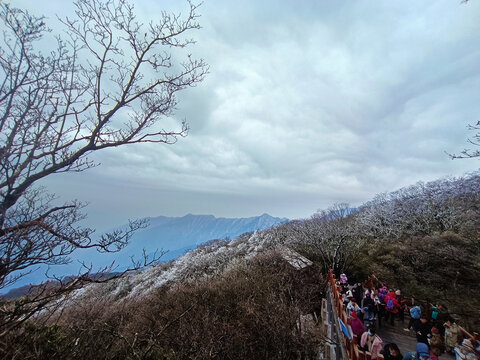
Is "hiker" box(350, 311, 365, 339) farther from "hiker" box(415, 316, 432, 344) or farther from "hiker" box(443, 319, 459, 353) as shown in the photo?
"hiker" box(443, 319, 459, 353)

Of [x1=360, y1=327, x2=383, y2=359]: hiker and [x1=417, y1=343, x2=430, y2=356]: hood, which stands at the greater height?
[x1=417, y1=343, x2=430, y2=356]: hood

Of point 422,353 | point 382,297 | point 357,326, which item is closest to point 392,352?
point 422,353

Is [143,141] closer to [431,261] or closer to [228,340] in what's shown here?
[228,340]

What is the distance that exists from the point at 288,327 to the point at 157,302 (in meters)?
12.1

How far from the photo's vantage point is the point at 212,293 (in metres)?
17.3

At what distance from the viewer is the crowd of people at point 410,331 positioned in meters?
7.31

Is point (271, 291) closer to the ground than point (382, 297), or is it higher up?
closer to the ground

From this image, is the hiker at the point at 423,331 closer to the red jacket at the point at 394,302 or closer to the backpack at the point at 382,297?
the red jacket at the point at 394,302

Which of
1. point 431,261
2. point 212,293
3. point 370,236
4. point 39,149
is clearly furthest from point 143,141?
point 370,236

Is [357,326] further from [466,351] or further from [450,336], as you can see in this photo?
[450,336]

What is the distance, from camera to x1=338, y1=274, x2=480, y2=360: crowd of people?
731 centimetres

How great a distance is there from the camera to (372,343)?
786cm

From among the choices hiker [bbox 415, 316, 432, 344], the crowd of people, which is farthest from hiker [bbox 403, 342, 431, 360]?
hiker [bbox 415, 316, 432, 344]

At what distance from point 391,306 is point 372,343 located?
6.45 meters
